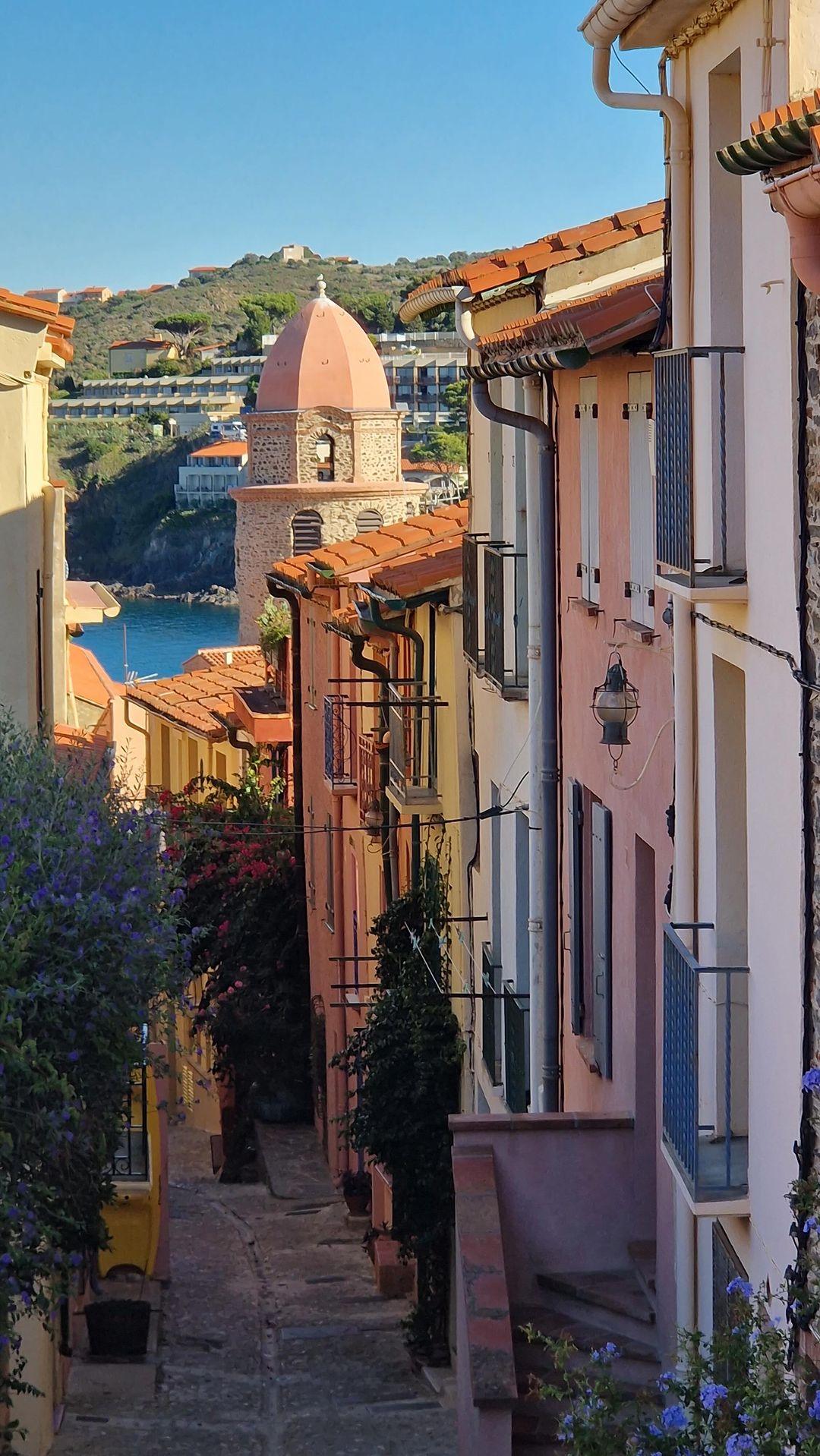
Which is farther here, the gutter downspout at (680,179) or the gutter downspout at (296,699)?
the gutter downspout at (296,699)

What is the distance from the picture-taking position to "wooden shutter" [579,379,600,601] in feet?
35.7

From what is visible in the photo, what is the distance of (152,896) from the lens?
38.6 feet

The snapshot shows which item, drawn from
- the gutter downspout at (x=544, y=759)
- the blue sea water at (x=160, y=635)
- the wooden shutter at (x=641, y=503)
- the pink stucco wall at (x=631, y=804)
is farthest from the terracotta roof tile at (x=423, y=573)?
the blue sea water at (x=160, y=635)

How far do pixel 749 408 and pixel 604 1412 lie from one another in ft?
11.1

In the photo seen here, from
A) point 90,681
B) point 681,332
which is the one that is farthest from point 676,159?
point 90,681

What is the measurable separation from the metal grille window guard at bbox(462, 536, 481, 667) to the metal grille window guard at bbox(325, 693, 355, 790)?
6.39 metres

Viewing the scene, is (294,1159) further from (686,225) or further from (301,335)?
(301,335)

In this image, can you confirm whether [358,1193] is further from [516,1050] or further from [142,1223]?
[516,1050]

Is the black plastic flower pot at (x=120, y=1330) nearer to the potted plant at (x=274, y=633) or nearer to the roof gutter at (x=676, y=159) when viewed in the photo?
the roof gutter at (x=676, y=159)

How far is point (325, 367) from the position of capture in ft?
180

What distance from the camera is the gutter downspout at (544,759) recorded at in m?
12.1

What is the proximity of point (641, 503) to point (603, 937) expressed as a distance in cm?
258

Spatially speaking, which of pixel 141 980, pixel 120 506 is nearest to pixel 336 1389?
pixel 141 980

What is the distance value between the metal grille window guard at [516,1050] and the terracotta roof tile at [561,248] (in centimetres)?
478
